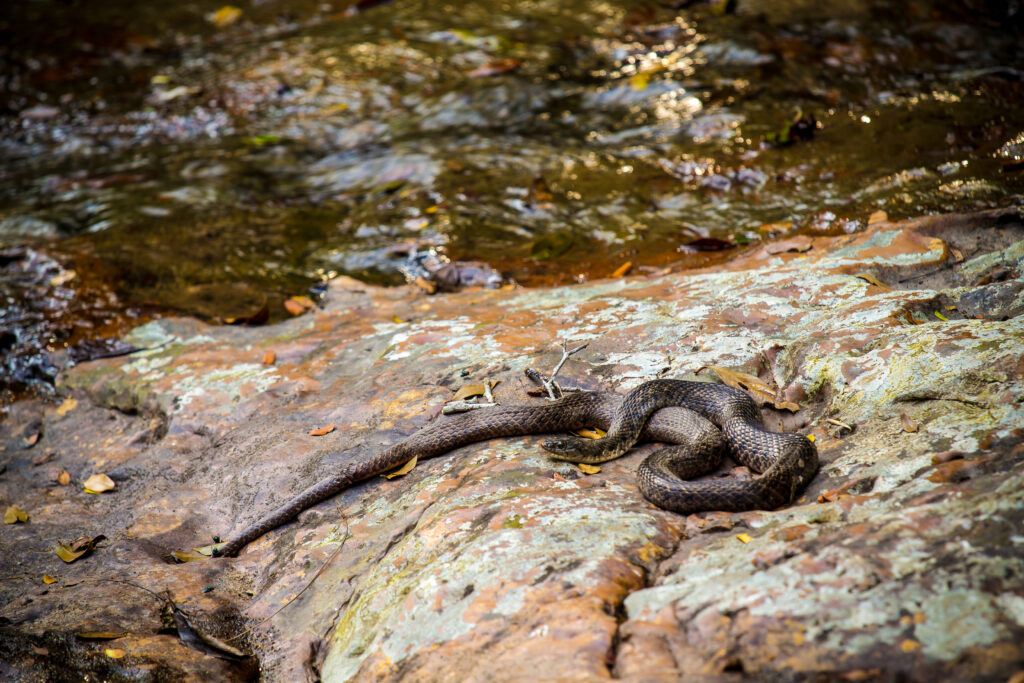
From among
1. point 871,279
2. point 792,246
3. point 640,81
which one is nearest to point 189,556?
point 871,279

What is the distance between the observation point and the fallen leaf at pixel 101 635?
3.70m

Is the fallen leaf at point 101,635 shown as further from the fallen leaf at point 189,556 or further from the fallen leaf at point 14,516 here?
the fallen leaf at point 14,516

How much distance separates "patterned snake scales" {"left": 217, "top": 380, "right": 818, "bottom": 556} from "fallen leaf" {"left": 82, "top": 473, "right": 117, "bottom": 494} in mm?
1604

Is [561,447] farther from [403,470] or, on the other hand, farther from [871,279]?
[871,279]

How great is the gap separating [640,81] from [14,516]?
10.7 m

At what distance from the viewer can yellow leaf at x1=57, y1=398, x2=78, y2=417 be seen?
6527 millimetres

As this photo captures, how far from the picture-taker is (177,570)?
4266 millimetres

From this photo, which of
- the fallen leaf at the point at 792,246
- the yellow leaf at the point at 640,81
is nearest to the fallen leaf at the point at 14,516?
the fallen leaf at the point at 792,246

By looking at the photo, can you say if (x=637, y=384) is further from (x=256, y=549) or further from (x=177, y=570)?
(x=177, y=570)

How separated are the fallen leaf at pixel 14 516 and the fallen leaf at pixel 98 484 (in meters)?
0.42

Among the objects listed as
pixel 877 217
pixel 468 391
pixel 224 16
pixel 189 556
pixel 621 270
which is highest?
pixel 224 16

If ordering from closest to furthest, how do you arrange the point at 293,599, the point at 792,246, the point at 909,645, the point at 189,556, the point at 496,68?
the point at 909,645, the point at 293,599, the point at 189,556, the point at 792,246, the point at 496,68

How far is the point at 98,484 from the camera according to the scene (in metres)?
5.35

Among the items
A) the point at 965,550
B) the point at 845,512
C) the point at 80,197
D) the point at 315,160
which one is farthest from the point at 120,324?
the point at 965,550
